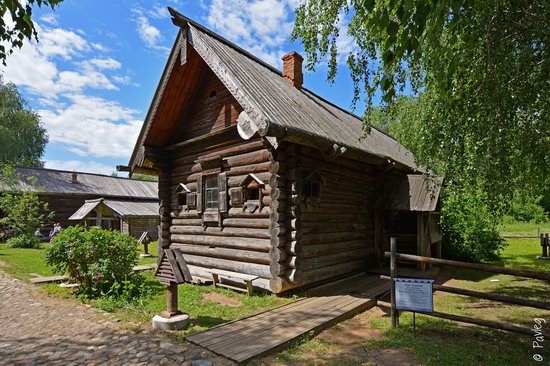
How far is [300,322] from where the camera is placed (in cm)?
588

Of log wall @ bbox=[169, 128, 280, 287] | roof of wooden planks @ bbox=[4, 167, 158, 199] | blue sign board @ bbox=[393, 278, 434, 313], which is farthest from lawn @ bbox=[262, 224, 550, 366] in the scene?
roof of wooden planks @ bbox=[4, 167, 158, 199]

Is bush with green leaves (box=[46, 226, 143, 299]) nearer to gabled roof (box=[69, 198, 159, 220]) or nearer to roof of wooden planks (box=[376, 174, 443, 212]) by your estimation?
roof of wooden planks (box=[376, 174, 443, 212])

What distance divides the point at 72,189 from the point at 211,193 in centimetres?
2480

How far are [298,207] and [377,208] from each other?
417cm

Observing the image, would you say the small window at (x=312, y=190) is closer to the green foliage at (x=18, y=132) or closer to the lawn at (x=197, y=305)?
the lawn at (x=197, y=305)

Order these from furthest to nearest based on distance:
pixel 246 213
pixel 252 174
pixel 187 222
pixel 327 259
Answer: pixel 187 222
pixel 327 259
pixel 246 213
pixel 252 174

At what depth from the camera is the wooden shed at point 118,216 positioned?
2547cm

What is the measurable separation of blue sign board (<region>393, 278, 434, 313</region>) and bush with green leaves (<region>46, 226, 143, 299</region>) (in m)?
5.85

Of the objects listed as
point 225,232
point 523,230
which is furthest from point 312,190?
point 523,230

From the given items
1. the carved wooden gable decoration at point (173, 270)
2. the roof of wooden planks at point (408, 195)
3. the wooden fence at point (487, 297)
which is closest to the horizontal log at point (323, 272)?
the roof of wooden planks at point (408, 195)

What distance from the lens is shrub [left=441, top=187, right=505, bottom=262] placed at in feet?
45.3

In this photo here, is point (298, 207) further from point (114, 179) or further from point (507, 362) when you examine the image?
point (114, 179)

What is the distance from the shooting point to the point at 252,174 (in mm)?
8594

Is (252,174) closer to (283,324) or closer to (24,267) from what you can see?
(283,324)
